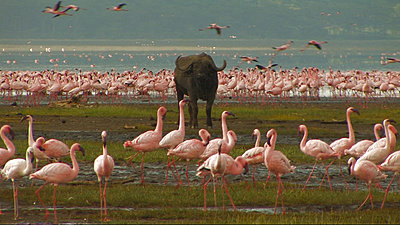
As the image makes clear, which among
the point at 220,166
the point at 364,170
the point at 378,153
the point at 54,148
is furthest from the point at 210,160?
the point at 54,148

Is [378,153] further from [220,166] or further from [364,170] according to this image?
[220,166]

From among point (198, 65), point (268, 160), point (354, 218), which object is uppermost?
point (198, 65)

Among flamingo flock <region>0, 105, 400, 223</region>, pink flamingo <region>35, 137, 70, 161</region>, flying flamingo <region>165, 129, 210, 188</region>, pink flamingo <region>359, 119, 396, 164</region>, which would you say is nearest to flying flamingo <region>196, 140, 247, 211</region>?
flamingo flock <region>0, 105, 400, 223</region>

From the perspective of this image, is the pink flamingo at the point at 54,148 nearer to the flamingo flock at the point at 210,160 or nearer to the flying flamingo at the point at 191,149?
the flamingo flock at the point at 210,160

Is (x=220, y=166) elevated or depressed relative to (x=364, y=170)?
elevated

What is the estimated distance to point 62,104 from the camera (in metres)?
34.4

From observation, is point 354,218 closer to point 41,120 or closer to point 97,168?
point 97,168

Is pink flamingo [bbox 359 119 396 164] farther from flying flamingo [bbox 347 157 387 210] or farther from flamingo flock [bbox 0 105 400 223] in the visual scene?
flying flamingo [bbox 347 157 387 210]

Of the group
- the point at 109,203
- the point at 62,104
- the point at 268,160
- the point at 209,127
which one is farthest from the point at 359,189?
the point at 62,104

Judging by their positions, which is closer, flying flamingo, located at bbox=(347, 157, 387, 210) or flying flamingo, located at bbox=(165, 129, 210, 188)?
flying flamingo, located at bbox=(347, 157, 387, 210)

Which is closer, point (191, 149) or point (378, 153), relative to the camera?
point (378, 153)

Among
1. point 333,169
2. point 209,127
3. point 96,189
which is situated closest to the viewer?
point 96,189

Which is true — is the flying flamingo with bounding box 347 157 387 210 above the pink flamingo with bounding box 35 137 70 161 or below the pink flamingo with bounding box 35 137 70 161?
below

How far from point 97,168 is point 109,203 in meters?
0.76
